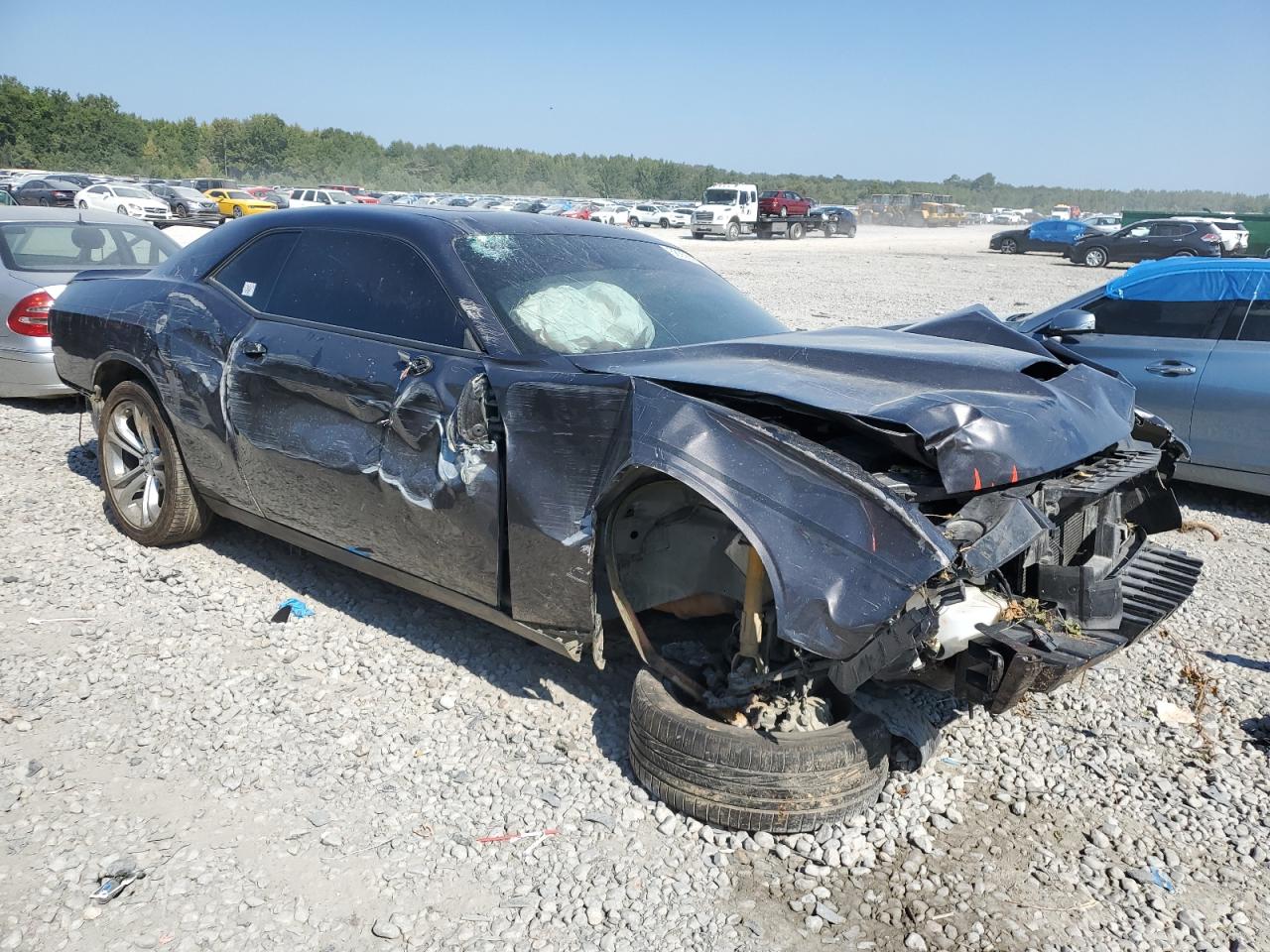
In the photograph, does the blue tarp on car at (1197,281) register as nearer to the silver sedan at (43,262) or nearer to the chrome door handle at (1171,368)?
the chrome door handle at (1171,368)

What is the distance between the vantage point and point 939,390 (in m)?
3.09

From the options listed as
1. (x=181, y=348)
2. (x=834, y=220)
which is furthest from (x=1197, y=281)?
(x=834, y=220)

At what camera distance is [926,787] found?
10.5ft

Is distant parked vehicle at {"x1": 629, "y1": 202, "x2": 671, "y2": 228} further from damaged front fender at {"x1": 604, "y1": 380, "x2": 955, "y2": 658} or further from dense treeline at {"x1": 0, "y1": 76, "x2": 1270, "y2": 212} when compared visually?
damaged front fender at {"x1": 604, "y1": 380, "x2": 955, "y2": 658}

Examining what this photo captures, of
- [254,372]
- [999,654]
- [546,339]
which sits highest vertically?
[546,339]

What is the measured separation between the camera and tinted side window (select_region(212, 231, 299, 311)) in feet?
14.0

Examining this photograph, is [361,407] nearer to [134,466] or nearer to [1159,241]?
[134,466]

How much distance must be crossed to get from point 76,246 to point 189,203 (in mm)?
32146

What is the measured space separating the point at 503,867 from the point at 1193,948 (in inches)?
70.2

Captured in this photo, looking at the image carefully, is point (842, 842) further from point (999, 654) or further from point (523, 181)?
point (523, 181)

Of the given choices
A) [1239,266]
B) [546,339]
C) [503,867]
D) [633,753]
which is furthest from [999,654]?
[1239,266]

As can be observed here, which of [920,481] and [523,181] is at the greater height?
[920,481]

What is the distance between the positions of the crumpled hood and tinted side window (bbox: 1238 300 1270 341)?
9.07 feet

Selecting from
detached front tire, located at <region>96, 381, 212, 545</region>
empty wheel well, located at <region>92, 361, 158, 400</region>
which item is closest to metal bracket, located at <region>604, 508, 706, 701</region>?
detached front tire, located at <region>96, 381, 212, 545</region>
